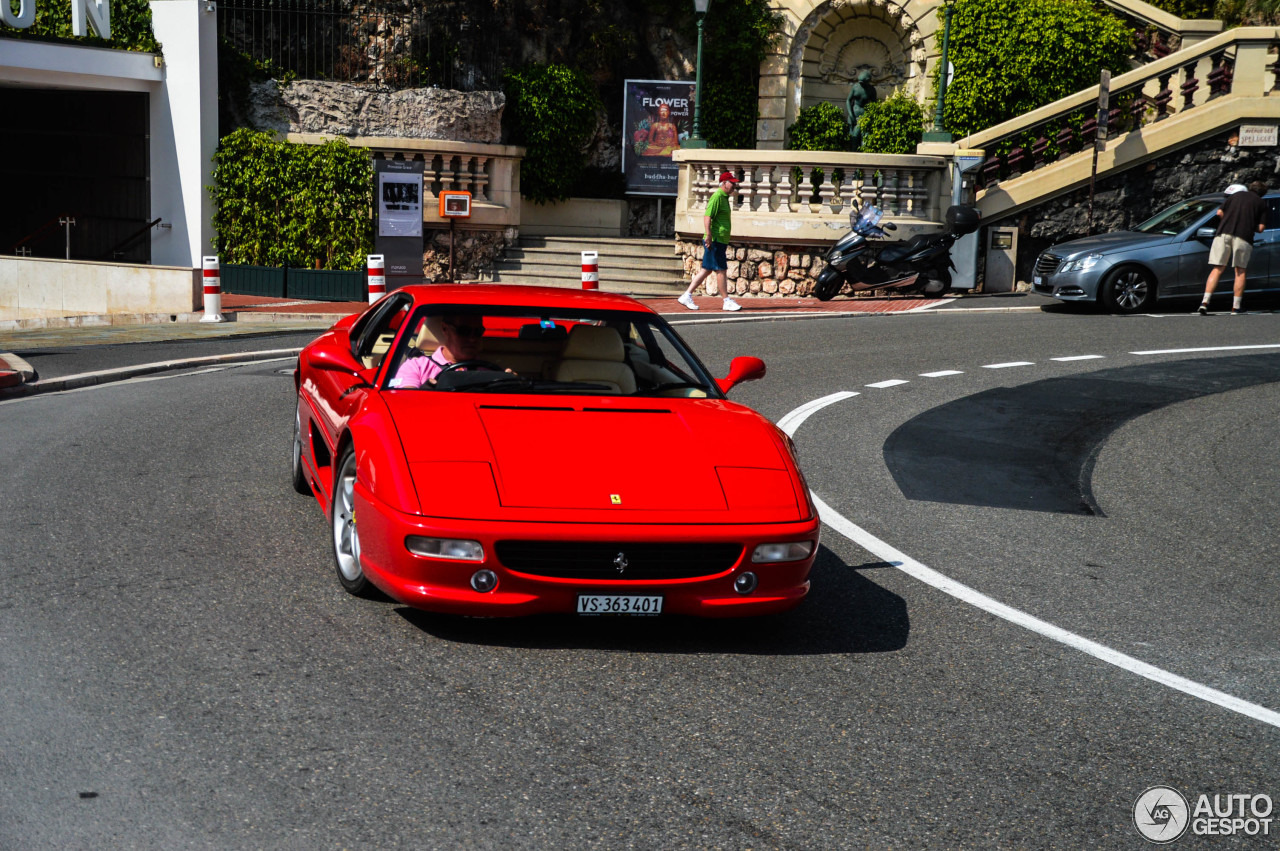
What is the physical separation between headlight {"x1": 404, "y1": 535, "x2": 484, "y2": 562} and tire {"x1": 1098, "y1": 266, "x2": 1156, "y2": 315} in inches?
612

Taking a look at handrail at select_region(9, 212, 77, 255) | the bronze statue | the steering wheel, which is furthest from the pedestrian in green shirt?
the steering wheel

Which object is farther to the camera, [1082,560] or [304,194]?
[304,194]

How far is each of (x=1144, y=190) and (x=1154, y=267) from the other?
520 centimetres

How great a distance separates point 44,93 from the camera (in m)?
27.6

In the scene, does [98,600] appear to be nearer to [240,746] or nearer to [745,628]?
[240,746]

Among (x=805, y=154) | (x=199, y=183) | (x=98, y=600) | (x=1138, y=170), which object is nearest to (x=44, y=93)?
(x=199, y=183)

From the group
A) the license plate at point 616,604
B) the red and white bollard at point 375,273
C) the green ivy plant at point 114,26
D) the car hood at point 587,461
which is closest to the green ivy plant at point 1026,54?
the red and white bollard at point 375,273

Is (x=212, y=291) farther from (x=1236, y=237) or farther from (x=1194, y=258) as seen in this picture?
(x=1236, y=237)

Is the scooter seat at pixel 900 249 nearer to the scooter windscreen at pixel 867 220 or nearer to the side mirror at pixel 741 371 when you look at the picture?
the scooter windscreen at pixel 867 220

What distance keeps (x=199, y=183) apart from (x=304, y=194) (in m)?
2.16

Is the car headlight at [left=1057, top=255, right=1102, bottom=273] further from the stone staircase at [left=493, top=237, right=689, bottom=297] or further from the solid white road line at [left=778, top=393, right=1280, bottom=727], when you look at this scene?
the solid white road line at [left=778, top=393, right=1280, bottom=727]

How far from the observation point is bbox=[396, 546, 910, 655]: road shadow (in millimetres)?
5316

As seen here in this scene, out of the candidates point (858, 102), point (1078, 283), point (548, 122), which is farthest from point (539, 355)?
point (858, 102)

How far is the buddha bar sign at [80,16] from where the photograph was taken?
72.5 ft
